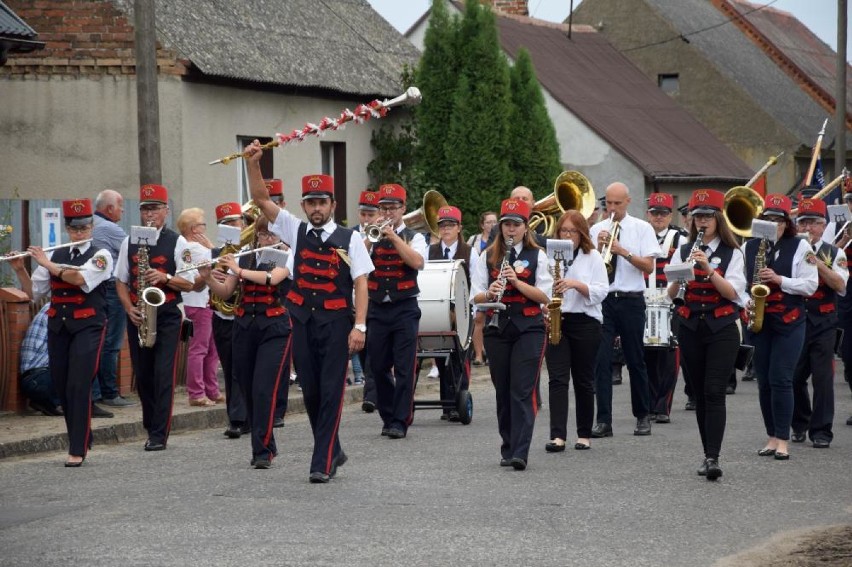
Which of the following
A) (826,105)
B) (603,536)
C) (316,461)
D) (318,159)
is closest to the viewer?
(603,536)

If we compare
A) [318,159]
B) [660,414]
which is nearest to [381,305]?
[660,414]

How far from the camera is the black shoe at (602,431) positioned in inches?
527

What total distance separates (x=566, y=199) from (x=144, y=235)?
4.23 m

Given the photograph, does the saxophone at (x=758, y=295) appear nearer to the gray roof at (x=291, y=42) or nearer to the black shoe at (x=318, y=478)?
the black shoe at (x=318, y=478)

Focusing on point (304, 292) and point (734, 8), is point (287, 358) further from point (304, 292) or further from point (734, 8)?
point (734, 8)

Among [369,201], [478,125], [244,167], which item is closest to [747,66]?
[478,125]

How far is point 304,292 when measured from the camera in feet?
36.0

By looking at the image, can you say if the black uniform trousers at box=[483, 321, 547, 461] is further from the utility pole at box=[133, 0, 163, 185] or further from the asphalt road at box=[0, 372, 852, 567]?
the utility pole at box=[133, 0, 163, 185]

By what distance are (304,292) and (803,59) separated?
4640 cm

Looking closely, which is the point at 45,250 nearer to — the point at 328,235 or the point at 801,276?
the point at 328,235

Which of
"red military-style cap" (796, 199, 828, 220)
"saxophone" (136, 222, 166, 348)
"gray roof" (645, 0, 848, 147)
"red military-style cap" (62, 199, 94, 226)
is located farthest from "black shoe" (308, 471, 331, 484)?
"gray roof" (645, 0, 848, 147)

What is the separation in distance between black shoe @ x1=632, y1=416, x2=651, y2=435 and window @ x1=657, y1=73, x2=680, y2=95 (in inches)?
1378

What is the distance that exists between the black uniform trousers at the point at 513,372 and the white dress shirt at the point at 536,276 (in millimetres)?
285

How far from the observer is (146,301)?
12352mm
